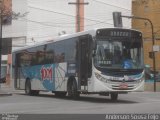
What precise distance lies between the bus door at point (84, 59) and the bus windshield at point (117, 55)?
0.55m

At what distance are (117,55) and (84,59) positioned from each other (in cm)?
180

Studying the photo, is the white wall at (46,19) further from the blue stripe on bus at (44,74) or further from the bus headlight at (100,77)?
the bus headlight at (100,77)

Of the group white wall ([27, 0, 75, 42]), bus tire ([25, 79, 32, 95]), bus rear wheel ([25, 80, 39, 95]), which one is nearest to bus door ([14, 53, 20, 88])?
bus tire ([25, 79, 32, 95])

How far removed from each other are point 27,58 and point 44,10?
4089cm

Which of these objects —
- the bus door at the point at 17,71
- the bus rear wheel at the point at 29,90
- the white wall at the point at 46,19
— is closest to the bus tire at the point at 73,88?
the bus rear wheel at the point at 29,90

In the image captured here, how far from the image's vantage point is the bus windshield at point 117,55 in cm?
2425

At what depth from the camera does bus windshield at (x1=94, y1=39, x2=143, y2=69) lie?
24250mm

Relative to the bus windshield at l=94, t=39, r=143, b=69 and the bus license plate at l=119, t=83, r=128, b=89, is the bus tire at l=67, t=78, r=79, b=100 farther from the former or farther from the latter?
the bus license plate at l=119, t=83, r=128, b=89

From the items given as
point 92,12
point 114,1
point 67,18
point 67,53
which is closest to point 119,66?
point 67,53

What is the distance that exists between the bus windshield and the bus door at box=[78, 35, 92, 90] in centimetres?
55

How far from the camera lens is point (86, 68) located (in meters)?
25.1

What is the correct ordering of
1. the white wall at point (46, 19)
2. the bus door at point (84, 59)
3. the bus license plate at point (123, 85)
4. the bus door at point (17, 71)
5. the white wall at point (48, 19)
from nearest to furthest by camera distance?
the bus license plate at point (123, 85)
the bus door at point (84, 59)
the bus door at point (17, 71)
the white wall at point (46, 19)
the white wall at point (48, 19)

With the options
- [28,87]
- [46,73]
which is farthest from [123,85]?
[28,87]

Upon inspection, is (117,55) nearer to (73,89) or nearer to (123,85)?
(123,85)
